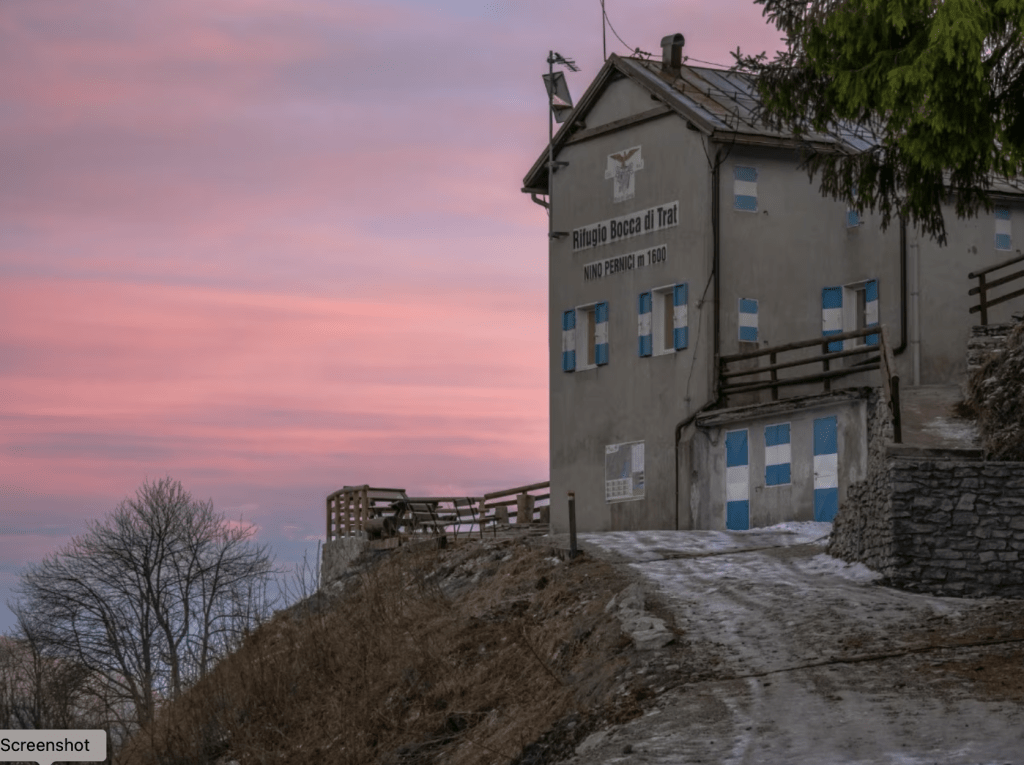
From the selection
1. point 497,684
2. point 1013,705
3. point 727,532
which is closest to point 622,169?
point 727,532

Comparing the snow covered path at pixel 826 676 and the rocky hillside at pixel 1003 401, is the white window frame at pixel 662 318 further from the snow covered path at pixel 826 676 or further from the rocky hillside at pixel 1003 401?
the snow covered path at pixel 826 676

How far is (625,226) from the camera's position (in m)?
34.9

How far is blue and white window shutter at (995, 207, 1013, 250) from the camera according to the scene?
3425 centimetres

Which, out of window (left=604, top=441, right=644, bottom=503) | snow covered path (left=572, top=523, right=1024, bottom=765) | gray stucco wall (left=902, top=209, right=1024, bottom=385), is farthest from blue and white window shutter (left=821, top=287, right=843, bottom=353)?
snow covered path (left=572, top=523, right=1024, bottom=765)

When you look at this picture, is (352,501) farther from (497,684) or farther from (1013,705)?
(1013,705)

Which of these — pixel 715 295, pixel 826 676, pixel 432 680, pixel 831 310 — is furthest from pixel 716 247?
pixel 826 676

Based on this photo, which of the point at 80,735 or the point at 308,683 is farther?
the point at 308,683

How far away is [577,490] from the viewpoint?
34844 mm

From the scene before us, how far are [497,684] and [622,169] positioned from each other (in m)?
18.4

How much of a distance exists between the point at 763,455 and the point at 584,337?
236 inches

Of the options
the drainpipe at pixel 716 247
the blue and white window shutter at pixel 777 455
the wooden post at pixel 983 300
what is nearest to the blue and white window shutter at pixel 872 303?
the wooden post at pixel 983 300

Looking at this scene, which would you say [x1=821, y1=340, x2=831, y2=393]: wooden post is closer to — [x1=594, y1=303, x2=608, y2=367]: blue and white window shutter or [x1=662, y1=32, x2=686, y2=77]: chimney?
[x1=594, y1=303, x2=608, y2=367]: blue and white window shutter

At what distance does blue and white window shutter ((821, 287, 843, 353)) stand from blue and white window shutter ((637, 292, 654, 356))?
3601mm

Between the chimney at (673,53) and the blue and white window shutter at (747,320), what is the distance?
671 centimetres
